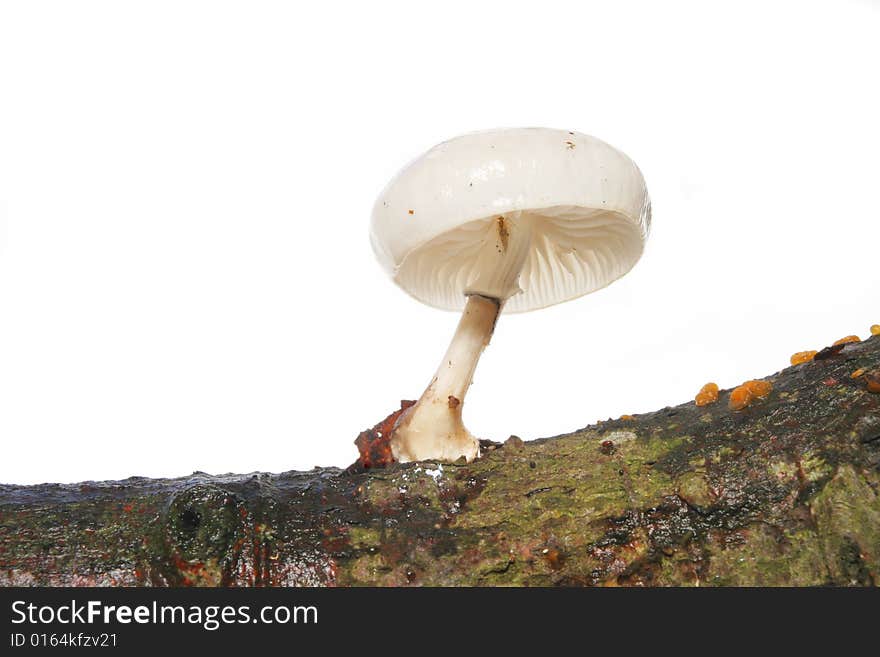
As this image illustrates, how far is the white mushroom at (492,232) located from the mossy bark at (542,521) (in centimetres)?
42

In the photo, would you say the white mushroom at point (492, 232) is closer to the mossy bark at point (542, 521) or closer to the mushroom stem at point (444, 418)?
the mushroom stem at point (444, 418)

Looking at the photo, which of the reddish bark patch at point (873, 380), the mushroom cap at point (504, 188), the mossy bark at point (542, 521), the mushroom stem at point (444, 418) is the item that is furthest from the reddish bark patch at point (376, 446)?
the reddish bark patch at point (873, 380)

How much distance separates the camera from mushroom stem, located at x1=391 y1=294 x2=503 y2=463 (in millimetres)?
2123

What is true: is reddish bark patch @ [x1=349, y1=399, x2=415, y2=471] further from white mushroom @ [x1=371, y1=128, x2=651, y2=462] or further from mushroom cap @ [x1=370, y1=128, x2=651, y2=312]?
mushroom cap @ [x1=370, y1=128, x2=651, y2=312]

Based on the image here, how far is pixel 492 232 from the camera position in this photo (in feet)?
7.46

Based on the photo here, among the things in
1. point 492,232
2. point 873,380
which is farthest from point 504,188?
point 873,380

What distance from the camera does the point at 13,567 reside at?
1.52 meters

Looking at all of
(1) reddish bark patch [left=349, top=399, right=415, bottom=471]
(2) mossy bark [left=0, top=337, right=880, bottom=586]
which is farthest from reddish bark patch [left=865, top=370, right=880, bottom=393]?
(1) reddish bark patch [left=349, top=399, right=415, bottom=471]

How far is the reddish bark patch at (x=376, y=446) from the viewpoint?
2098 mm

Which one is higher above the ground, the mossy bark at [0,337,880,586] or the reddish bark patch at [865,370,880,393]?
the reddish bark patch at [865,370,880,393]

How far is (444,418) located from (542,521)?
1.79 ft

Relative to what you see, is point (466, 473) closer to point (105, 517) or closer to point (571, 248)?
point (105, 517)
